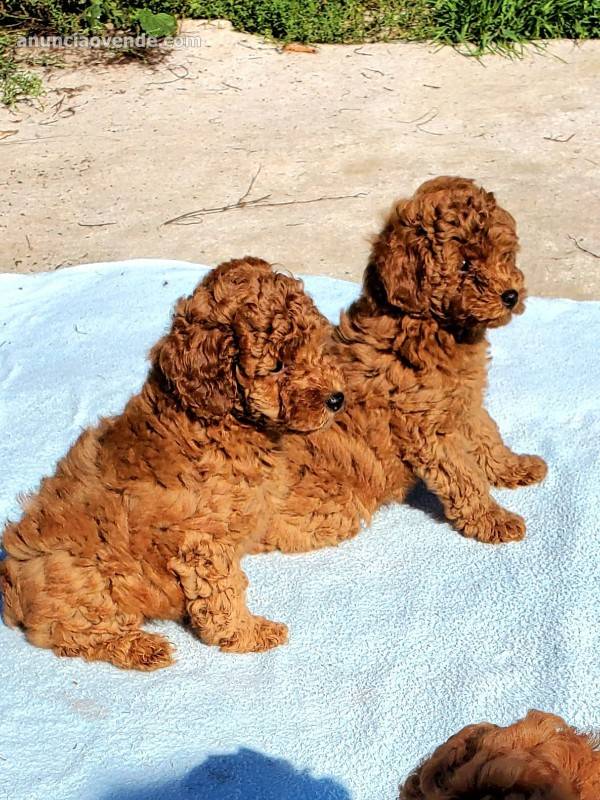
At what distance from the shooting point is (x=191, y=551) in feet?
14.2

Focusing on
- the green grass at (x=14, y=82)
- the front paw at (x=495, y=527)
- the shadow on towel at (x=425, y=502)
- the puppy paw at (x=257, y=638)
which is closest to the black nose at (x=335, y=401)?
the puppy paw at (x=257, y=638)

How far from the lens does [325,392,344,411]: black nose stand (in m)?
4.17

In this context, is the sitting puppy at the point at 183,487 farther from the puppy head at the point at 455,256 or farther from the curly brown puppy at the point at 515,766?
the curly brown puppy at the point at 515,766

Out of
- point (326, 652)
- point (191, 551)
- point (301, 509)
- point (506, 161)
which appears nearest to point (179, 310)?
point (191, 551)

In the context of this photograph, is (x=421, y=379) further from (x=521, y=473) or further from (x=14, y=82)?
(x=14, y=82)

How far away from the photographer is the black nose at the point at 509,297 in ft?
14.8

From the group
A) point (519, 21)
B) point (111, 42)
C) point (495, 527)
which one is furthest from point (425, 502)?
point (111, 42)

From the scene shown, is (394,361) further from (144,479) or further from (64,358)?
(64,358)

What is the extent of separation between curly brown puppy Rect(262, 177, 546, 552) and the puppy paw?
1.80 ft

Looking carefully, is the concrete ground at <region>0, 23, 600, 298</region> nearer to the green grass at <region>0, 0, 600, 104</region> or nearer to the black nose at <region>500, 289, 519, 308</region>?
the green grass at <region>0, 0, 600, 104</region>

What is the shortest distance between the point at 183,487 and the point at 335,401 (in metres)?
0.76

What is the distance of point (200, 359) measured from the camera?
3.97 metres

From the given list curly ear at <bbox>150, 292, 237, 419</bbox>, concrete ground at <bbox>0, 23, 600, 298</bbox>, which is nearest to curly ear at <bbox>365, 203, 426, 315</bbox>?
curly ear at <bbox>150, 292, 237, 419</bbox>

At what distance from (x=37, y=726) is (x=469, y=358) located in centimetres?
262
